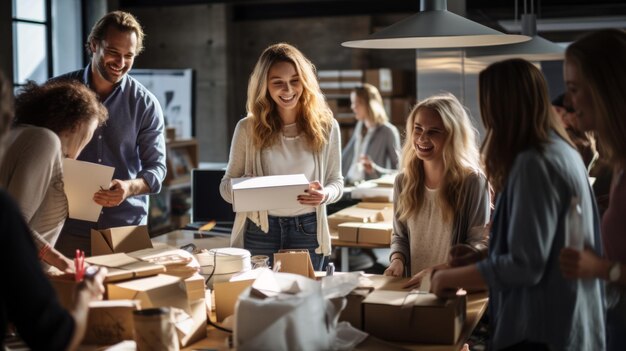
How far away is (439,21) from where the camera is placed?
2.79 m

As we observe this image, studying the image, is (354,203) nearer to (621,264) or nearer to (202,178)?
(202,178)

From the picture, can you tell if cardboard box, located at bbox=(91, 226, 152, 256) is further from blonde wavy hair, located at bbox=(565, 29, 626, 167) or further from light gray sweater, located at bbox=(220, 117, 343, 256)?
blonde wavy hair, located at bbox=(565, 29, 626, 167)

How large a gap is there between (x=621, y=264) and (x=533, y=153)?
40 cm

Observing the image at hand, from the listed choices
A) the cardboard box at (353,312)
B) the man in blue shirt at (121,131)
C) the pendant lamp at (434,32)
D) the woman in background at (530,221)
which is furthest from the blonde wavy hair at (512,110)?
the man in blue shirt at (121,131)

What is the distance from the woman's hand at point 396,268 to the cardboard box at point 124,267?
0.94 m

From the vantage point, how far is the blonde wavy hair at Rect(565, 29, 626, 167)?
204cm

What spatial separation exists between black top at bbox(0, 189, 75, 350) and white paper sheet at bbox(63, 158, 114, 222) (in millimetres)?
1247

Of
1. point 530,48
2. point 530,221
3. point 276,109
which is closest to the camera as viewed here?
point 530,221

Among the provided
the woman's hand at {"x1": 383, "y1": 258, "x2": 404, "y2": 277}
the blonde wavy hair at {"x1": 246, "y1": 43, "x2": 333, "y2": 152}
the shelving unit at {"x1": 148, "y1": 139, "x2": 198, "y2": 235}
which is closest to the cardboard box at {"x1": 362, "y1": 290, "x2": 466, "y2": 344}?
the woman's hand at {"x1": 383, "y1": 258, "x2": 404, "y2": 277}

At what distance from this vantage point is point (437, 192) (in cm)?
300

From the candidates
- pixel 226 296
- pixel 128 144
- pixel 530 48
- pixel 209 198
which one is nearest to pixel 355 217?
pixel 209 198

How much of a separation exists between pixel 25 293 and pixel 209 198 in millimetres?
3229

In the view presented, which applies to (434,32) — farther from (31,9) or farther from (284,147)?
(31,9)

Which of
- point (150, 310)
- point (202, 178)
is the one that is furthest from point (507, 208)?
point (202, 178)
